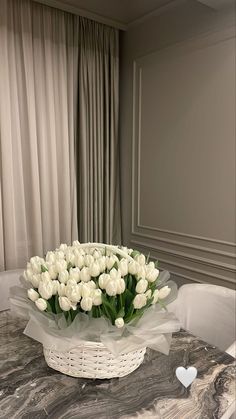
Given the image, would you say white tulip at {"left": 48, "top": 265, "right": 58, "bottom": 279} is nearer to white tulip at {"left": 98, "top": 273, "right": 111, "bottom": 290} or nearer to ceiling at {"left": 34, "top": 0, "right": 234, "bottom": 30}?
white tulip at {"left": 98, "top": 273, "right": 111, "bottom": 290}

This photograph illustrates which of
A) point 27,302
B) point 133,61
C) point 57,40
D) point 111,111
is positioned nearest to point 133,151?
point 111,111

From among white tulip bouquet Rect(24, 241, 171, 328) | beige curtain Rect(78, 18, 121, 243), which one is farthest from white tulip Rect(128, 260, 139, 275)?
beige curtain Rect(78, 18, 121, 243)

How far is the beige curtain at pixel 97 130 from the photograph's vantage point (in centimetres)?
269

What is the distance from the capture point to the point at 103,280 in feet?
3.08

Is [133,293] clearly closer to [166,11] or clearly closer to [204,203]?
[204,203]

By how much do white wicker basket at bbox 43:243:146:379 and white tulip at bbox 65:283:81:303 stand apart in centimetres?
13

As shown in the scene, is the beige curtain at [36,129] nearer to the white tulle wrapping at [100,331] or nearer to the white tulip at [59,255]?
the white tulip at [59,255]

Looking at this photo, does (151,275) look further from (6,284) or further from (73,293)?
(6,284)

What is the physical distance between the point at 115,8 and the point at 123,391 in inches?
105

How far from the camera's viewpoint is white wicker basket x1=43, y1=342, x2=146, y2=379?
36.9 inches

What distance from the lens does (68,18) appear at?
8.28ft

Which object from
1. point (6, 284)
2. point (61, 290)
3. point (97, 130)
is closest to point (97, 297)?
point (61, 290)

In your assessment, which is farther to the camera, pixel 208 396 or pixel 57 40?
pixel 57 40

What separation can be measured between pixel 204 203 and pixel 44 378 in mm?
1656
